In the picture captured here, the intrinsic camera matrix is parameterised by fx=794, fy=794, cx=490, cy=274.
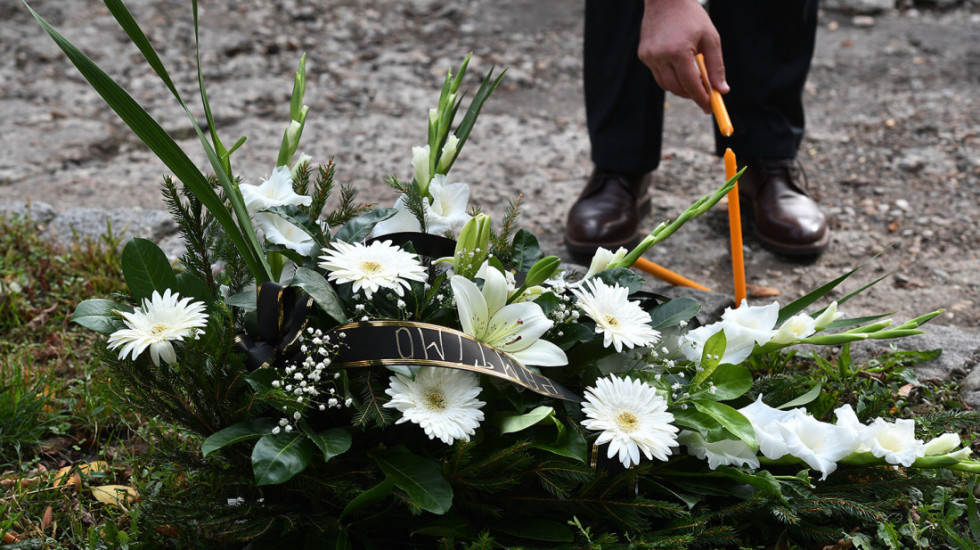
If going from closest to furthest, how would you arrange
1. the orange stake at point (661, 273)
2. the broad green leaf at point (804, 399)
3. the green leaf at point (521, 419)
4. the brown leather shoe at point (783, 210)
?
the green leaf at point (521, 419), the broad green leaf at point (804, 399), the orange stake at point (661, 273), the brown leather shoe at point (783, 210)

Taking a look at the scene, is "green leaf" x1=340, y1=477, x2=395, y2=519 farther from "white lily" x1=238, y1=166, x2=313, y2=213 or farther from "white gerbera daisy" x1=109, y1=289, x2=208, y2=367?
"white lily" x1=238, y1=166, x2=313, y2=213

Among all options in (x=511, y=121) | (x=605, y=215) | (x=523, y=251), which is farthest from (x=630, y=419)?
(x=511, y=121)

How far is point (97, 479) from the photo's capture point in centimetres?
153

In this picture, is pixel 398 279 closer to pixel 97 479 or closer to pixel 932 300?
pixel 97 479

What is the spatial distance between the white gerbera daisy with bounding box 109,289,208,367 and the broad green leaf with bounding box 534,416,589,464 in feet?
1.70

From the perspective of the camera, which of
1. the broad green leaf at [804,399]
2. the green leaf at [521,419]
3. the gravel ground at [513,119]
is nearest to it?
the green leaf at [521,419]

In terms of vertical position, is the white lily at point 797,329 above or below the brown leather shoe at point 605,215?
above

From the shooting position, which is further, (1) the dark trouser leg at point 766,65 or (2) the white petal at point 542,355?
(1) the dark trouser leg at point 766,65

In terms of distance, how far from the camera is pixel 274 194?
51.9 inches

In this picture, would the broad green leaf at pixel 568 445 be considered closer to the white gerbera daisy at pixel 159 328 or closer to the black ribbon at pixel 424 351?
the black ribbon at pixel 424 351

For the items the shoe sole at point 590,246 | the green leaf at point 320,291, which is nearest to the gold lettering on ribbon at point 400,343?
the green leaf at point 320,291

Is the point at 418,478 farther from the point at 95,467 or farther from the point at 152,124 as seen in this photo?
the point at 95,467

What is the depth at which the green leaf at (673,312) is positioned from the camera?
1353mm

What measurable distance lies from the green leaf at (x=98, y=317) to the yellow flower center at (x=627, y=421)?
76cm
